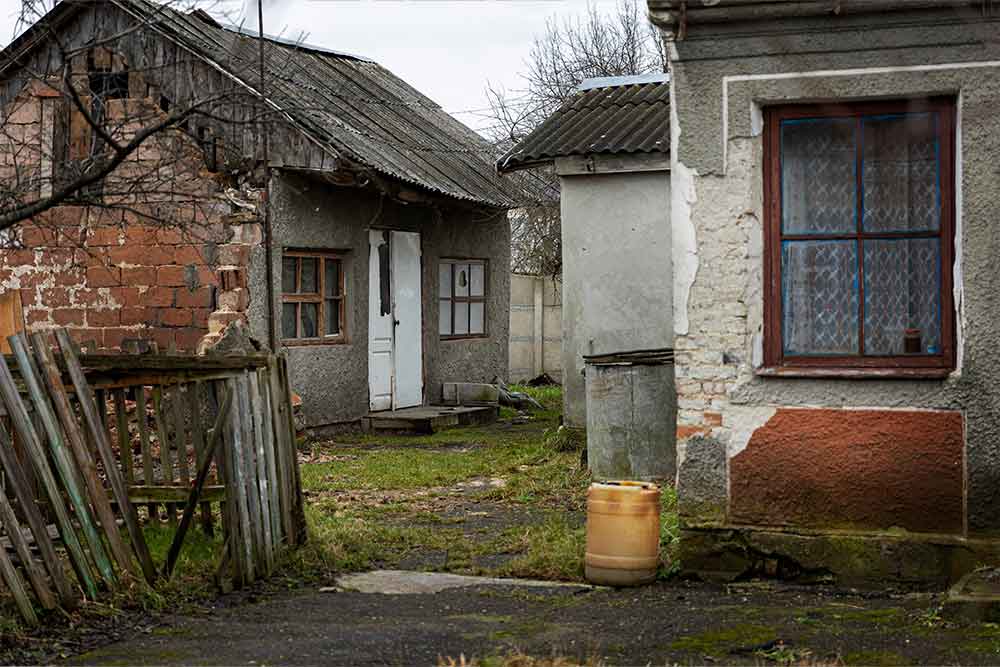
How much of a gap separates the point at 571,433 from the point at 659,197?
2.48m

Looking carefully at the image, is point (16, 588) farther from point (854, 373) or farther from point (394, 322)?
point (394, 322)

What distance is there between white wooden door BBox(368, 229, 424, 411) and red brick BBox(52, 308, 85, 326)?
3.24 m

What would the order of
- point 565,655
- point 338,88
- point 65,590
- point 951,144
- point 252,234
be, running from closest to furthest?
point 565,655 → point 65,590 → point 951,144 → point 252,234 → point 338,88

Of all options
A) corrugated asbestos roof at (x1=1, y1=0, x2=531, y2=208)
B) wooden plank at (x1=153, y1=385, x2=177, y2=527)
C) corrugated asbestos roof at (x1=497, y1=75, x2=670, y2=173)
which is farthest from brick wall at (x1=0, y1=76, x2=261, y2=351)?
wooden plank at (x1=153, y1=385, x2=177, y2=527)

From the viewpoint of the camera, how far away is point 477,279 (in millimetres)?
18625

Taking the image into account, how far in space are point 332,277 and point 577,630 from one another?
9459 millimetres

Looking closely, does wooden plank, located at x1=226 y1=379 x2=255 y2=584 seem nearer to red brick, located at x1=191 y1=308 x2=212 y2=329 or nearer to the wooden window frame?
red brick, located at x1=191 y1=308 x2=212 y2=329

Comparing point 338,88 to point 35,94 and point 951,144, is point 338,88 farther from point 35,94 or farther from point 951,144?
point 951,144

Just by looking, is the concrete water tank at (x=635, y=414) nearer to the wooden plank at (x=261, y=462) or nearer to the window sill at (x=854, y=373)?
the window sill at (x=854, y=373)

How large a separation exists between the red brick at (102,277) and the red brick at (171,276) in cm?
45

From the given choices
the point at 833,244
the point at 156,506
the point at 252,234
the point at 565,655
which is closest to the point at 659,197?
the point at 252,234

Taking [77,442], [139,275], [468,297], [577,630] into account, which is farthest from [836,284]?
[468,297]

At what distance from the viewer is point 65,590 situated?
623 cm

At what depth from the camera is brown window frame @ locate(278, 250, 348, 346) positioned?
14.4 metres
